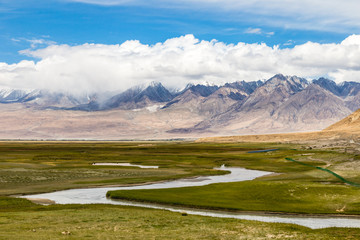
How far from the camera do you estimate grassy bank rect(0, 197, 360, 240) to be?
1216 inches

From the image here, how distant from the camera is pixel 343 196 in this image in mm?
48562

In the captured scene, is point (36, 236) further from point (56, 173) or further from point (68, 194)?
point (56, 173)

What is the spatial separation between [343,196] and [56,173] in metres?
54.5

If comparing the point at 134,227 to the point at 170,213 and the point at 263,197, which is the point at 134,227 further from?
the point at 263,197

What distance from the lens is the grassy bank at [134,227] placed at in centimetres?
3088

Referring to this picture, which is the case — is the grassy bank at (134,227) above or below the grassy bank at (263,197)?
above

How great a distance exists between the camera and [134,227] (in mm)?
34375

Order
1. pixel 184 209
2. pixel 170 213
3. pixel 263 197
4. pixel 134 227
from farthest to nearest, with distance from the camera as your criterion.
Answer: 1. pixel 263 197
2. pixel 184 209
3. pixel 170 213
4. pixel 134 227

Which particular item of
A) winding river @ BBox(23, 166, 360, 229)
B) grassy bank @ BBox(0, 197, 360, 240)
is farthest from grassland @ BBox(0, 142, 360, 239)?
winding river @ BBox(23, 166, 360, 229)

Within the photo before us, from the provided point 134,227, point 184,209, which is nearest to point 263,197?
point 184,209

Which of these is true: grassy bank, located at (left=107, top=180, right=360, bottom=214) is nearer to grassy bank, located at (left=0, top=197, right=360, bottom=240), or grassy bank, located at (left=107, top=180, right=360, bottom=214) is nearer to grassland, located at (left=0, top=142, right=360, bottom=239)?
grassland, located at (left=0, top=142, right=360, bottom=239)

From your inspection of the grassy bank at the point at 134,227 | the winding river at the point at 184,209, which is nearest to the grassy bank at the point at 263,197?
the winding river at the point at 184,209

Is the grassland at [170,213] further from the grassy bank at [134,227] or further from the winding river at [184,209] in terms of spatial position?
the winding river at [184,209]

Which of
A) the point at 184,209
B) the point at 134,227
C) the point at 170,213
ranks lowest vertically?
the point at 184,209
